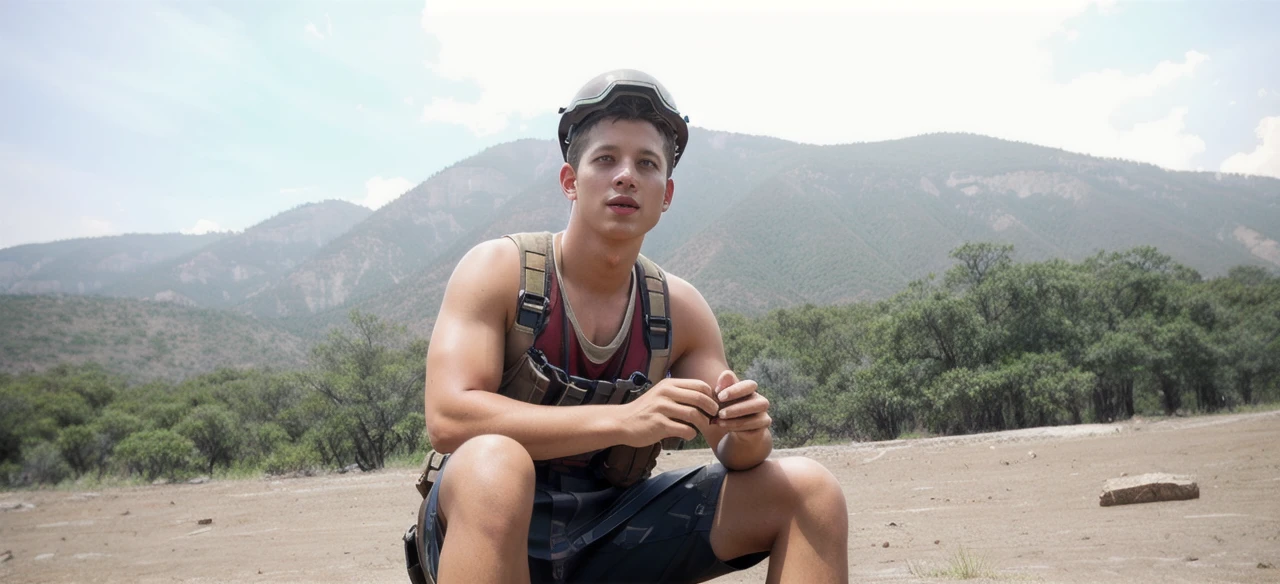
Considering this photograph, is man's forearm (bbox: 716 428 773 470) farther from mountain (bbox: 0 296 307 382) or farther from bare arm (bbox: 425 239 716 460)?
mountain (bbox: 0 296 307 382)

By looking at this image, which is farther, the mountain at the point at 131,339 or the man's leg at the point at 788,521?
the mountain at the point at 131,339

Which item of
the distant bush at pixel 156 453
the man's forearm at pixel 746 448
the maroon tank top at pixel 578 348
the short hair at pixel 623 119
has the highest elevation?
the short hair at pixel 623 119

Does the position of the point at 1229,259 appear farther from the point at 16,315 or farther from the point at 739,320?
the point at 16,315

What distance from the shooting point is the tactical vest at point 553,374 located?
1.87m

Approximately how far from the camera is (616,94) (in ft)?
6.54

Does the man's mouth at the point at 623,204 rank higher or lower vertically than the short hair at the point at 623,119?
lower

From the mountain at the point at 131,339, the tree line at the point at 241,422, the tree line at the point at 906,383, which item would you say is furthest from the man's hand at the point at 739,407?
the mountain at the point at 131,339

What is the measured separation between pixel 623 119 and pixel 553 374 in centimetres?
75

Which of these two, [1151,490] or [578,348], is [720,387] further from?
[1151,490]

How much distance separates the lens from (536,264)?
1.94 meters

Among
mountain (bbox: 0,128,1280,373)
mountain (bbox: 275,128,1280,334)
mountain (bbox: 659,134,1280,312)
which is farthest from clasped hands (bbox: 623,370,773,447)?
mountain (bbox: 659,134,1280,312)

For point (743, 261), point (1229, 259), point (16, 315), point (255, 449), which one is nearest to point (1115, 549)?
point (255, 449)

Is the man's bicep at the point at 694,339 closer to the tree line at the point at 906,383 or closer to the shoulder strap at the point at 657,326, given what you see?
the shoulder strap at the point at 657,326

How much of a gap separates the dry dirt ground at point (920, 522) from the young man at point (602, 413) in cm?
245
